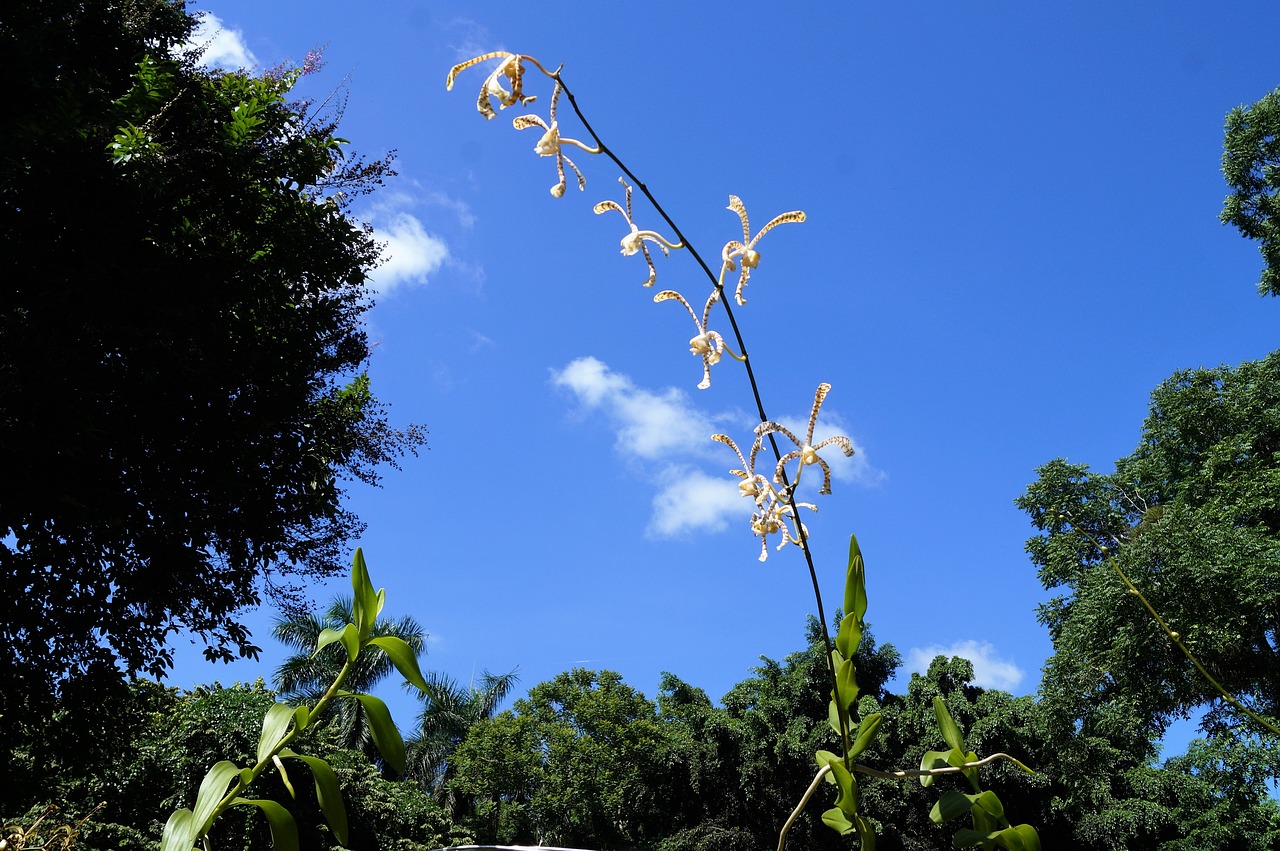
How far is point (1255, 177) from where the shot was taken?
12.3 meters

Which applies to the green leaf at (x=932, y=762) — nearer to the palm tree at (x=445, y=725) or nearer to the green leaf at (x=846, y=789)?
the green leaf at (x=846, y=789)

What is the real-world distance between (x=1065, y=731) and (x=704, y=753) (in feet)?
18.4

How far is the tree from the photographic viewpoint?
39.1 ft

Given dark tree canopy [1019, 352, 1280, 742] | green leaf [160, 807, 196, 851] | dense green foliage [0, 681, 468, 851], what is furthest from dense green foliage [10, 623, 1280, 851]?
green leaf [160, 807, 196, 851]

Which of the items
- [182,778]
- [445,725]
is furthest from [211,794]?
[445,725]

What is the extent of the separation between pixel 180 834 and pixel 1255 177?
1513 cm

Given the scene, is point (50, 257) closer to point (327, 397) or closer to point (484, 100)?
point (327, 397)

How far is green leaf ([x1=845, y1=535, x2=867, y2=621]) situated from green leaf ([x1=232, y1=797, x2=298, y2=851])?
299 millimetres

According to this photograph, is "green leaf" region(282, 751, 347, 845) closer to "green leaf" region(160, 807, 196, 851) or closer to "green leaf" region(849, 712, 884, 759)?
"green leaf" region(160, 807, 196, 851)

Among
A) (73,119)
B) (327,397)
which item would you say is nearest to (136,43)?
(73,119)

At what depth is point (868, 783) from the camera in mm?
13266

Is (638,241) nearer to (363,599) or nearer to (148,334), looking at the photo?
(363,599)

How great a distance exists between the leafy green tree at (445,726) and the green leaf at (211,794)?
68.7 ft

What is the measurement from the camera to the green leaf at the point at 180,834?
0.40 metres
